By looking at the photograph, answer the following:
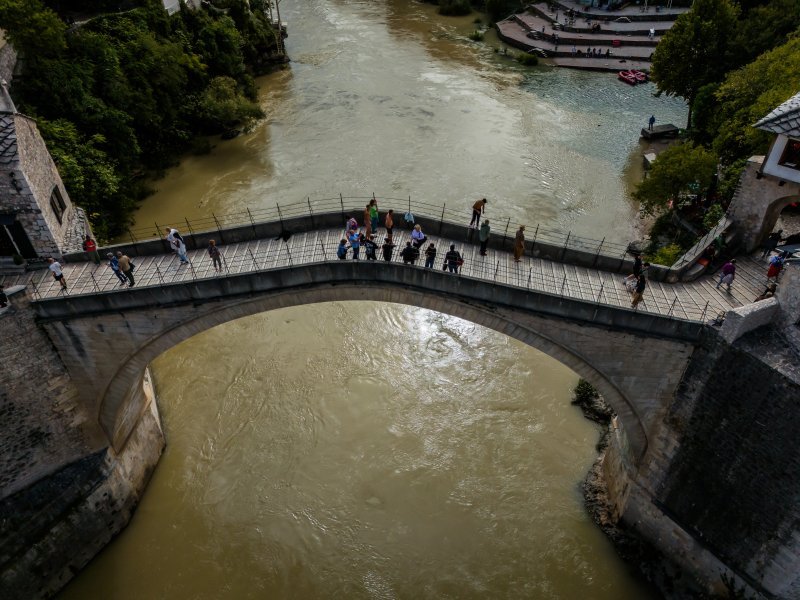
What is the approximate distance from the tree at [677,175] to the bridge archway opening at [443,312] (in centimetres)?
1369

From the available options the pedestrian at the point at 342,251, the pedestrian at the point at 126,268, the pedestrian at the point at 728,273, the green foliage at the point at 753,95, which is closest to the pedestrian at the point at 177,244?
the pedestrian at the point at 126,268

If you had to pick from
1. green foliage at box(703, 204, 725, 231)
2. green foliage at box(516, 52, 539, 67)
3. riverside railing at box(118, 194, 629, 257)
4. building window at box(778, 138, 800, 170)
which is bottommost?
riverside railing at box(118, 194, 629, 257)

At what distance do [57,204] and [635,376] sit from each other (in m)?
16.4

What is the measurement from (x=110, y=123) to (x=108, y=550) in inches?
776

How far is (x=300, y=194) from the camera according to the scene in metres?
31.8

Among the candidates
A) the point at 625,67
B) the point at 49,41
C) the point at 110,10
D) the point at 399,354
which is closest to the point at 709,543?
the point at 399,354

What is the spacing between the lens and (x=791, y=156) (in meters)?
15.0

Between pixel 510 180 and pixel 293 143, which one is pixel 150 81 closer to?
pixel 293 143

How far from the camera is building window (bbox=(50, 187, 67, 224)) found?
16142mm

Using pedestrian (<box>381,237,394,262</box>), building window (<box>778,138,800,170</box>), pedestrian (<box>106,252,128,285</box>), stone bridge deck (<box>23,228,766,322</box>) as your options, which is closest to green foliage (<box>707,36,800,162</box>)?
building window (<box>778,138,800,170</box>)

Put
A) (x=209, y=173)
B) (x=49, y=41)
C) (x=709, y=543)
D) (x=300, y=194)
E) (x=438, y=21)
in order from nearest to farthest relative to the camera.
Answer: (x=709, y=543) → (x=49, y=41) → (x=300, y=194) → (x=209, y=173) → (x=438, y=21)

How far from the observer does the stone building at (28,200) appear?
46.3 feet

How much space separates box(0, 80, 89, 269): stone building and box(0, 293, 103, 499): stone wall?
2250 millimetres

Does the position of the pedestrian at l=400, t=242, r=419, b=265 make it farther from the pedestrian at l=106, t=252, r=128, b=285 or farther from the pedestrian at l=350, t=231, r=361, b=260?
the pedestrian at l=106, t=252, r=128, b=285
